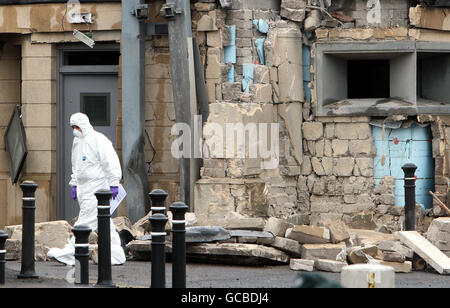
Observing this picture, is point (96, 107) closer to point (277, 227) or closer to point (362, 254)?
point (277, 227)

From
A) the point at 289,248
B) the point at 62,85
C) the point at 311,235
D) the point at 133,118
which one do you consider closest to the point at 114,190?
the point at 289,248

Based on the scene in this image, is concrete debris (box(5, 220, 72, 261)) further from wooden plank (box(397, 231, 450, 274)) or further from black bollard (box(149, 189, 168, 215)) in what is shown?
wooden plank (box(397, 231, 450, 274))

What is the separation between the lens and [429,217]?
15.3 metres

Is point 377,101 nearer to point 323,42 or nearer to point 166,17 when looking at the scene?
point 323,42

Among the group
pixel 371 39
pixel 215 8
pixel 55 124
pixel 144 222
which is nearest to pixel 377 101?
pixel 371 39

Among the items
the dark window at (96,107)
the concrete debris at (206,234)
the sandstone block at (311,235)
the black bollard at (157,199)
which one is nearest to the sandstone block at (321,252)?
the sandstone block at (311,235)

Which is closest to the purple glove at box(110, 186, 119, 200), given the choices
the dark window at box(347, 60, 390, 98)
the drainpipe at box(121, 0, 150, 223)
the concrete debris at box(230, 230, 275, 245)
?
the concrete debris at box(230, 230, 275, 245)

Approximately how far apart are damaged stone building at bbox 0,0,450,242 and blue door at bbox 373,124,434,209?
0.05 ft

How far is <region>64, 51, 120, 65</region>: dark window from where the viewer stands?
1636 cm

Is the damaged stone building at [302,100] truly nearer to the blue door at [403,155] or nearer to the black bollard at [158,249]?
the blue door at [403,155]

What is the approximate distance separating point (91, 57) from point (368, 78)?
4.18 meters

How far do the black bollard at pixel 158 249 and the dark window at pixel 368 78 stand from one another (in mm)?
6934

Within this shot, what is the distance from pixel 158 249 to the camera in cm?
973

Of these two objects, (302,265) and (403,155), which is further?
(403,155)
